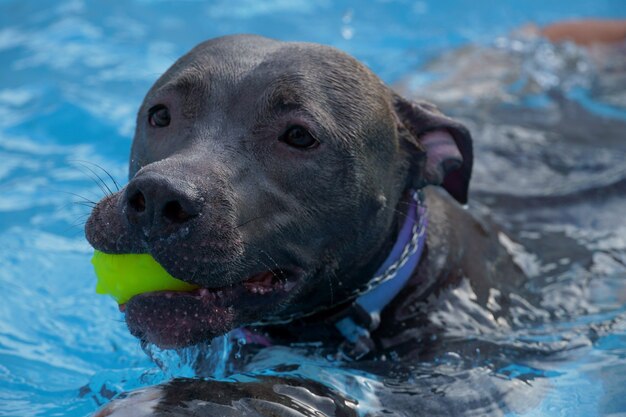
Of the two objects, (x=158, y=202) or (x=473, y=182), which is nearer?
(x=158, y=202)

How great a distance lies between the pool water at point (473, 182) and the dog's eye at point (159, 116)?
1.49 ft

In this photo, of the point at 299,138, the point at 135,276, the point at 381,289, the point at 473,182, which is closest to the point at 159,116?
the point at 299,138

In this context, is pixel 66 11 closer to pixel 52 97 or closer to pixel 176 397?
pixel 52 97

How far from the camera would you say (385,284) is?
4.12 meters

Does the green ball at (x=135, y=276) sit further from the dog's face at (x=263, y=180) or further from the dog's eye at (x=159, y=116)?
the dog's eye at (x=159, y=116)

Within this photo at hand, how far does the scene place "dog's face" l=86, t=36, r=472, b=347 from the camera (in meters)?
3.18

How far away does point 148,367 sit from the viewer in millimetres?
4199

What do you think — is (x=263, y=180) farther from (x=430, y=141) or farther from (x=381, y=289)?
(x=430, y=141)

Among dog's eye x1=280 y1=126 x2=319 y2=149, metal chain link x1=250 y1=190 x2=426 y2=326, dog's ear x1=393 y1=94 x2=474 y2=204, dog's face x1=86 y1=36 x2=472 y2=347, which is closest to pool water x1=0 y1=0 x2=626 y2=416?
metal chain link x1=250 y1=190 x2=426 y2=326

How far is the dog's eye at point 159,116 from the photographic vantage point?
151 inches

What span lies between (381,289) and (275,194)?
0.86m

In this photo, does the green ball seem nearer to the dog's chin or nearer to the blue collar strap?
the dog's chin

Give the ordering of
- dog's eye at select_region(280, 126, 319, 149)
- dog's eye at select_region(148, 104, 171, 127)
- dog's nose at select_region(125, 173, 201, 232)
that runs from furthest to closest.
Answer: dog's eye at select_region(148, 104, 171, 127) → dog's eye at select_region(280, 126, 319, 149) → dog's nose at select_region(125, 173, 201, 232)

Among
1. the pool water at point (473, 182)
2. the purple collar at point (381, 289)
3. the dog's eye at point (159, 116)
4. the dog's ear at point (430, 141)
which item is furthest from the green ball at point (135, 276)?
the dog's ear at point (430, 141)
